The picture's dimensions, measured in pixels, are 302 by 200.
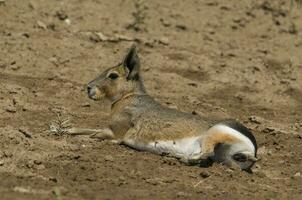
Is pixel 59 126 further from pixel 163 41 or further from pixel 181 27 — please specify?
pixel 181 27

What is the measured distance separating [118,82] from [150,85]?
209 centimetres

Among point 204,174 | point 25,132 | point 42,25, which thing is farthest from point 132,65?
point 42,25

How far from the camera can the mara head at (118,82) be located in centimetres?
1015

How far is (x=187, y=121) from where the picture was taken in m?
9.19

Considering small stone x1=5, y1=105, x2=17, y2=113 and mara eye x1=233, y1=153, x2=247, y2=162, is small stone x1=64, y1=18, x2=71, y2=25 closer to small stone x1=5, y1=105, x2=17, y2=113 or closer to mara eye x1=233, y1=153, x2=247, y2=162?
small stone x1=5, y1=105, x2=17, y2=113

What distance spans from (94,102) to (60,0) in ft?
12.8

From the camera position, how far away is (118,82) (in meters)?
10.2

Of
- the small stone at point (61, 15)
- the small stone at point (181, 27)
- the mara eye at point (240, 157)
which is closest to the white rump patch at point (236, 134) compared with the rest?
the mara eye at point (240, 157)

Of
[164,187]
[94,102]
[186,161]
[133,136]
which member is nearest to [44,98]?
[94,102]

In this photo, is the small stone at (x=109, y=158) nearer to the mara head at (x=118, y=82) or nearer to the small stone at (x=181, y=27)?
the mara head at (x=118, y=82)

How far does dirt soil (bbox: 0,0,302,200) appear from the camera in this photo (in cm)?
813

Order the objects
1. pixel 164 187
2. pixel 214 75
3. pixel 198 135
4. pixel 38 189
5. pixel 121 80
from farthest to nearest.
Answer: pixel 214 75 → pixel 121 80 → pixel 198 135 → pixel 164 187 → pixel 38 189

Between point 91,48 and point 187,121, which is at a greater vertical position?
point 187,121

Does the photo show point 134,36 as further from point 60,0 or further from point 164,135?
point 164,135
